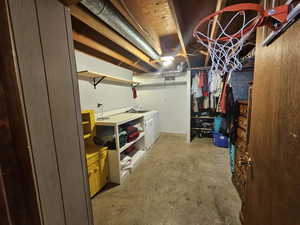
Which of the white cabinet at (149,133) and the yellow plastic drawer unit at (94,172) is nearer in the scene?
the yellow plastic drawer unit at (94,172)

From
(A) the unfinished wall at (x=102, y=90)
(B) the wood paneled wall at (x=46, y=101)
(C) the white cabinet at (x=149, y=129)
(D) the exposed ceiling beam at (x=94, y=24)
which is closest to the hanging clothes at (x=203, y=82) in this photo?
(C) the white cabinet at (x=149, y=129)

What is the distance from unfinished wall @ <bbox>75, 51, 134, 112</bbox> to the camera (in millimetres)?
2199

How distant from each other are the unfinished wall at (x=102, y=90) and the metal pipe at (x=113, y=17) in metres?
0.99

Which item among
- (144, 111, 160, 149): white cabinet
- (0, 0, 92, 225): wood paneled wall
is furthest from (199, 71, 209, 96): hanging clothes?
(0, 0, 92, 225): wood paneled wall

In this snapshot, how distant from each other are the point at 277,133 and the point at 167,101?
4.08 metres

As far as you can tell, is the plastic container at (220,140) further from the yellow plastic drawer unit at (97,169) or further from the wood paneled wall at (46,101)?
the wood paneled wall at (46,101)

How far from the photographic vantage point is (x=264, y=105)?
28.1 inches

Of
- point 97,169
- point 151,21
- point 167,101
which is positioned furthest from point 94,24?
point 167,101

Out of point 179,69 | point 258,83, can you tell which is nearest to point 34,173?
point 258,83

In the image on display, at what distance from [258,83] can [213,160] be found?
2.35 m

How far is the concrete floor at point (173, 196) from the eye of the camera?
1.46 meters

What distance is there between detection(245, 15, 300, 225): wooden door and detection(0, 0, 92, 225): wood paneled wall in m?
0.95

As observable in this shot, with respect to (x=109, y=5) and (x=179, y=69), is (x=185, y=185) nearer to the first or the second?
(x=109, y=5)

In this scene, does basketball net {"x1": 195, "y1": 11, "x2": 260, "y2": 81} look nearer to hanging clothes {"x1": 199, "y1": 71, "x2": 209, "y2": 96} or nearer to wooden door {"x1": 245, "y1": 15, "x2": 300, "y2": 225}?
wooden door {"x1": 245, "y1": 15, "x2": 300, "y2": 225}
